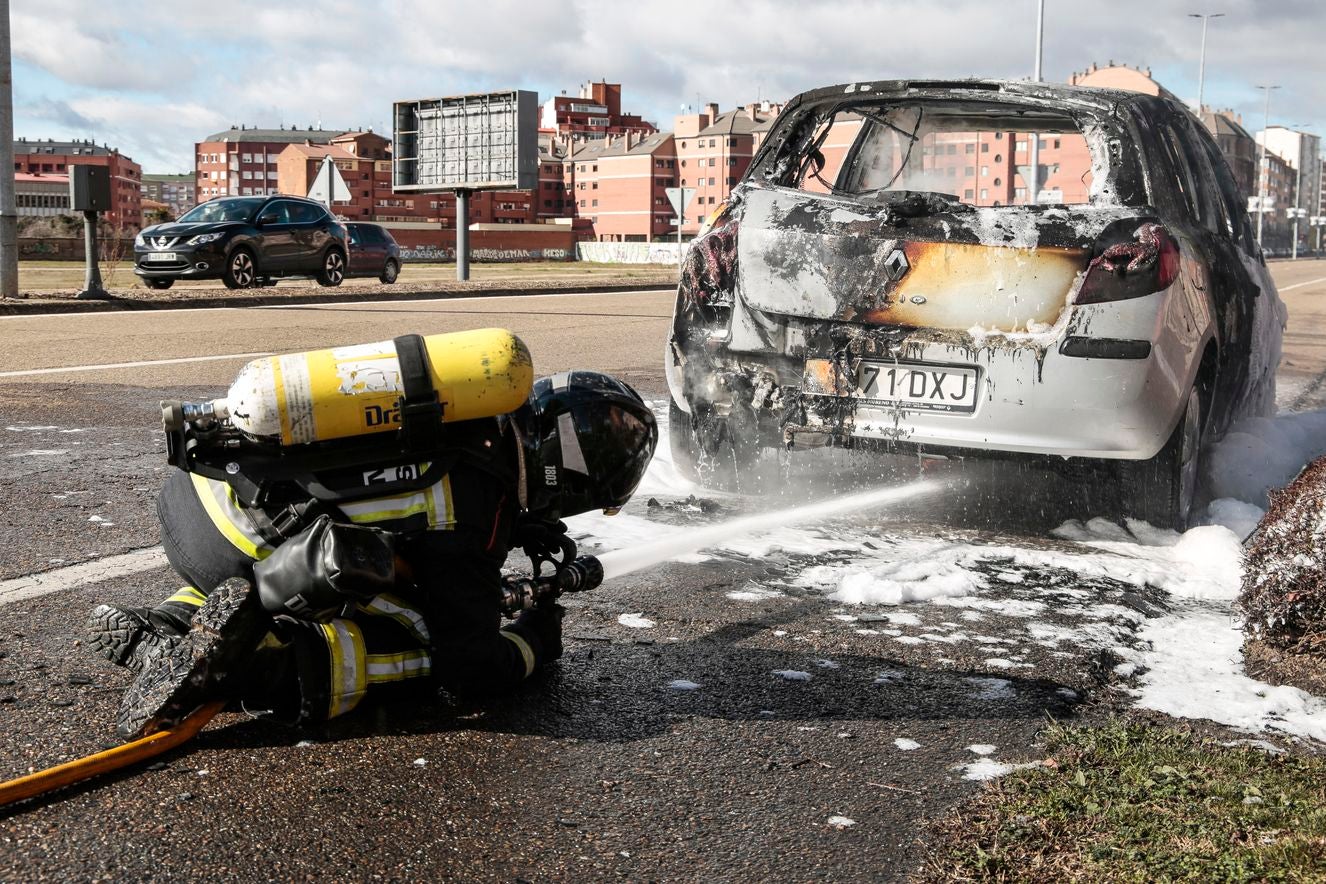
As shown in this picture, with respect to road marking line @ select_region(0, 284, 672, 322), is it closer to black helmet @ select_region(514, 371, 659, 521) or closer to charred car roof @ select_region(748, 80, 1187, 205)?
charred car roof @ select_region(748, 80, 1187, 205)

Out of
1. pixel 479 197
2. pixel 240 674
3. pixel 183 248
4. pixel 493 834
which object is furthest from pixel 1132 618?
pixel 479 197

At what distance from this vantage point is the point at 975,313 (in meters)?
4.69

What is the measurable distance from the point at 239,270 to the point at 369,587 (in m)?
19.2

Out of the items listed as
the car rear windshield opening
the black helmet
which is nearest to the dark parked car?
the car rear windshield opening

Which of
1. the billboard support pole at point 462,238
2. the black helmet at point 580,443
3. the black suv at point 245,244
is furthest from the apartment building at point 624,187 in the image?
the black helmet at point 580,443

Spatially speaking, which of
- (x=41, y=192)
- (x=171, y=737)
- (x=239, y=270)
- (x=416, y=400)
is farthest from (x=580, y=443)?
(x=41, y=192)

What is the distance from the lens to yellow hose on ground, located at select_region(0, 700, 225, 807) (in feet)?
8.17

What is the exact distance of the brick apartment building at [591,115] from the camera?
176 meters

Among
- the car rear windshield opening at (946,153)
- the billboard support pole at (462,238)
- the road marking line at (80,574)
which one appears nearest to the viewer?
the road marking line at (80,574)

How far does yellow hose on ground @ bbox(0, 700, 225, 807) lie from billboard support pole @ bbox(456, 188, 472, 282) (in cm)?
2563

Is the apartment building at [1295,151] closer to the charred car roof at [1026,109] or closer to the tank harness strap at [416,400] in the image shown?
the charred car roof at [1026,109]

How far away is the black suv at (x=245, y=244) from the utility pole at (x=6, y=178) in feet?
12.3

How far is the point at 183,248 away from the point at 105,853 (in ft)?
62.4

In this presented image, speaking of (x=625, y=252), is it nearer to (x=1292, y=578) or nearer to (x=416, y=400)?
(x=1292, y=578)
